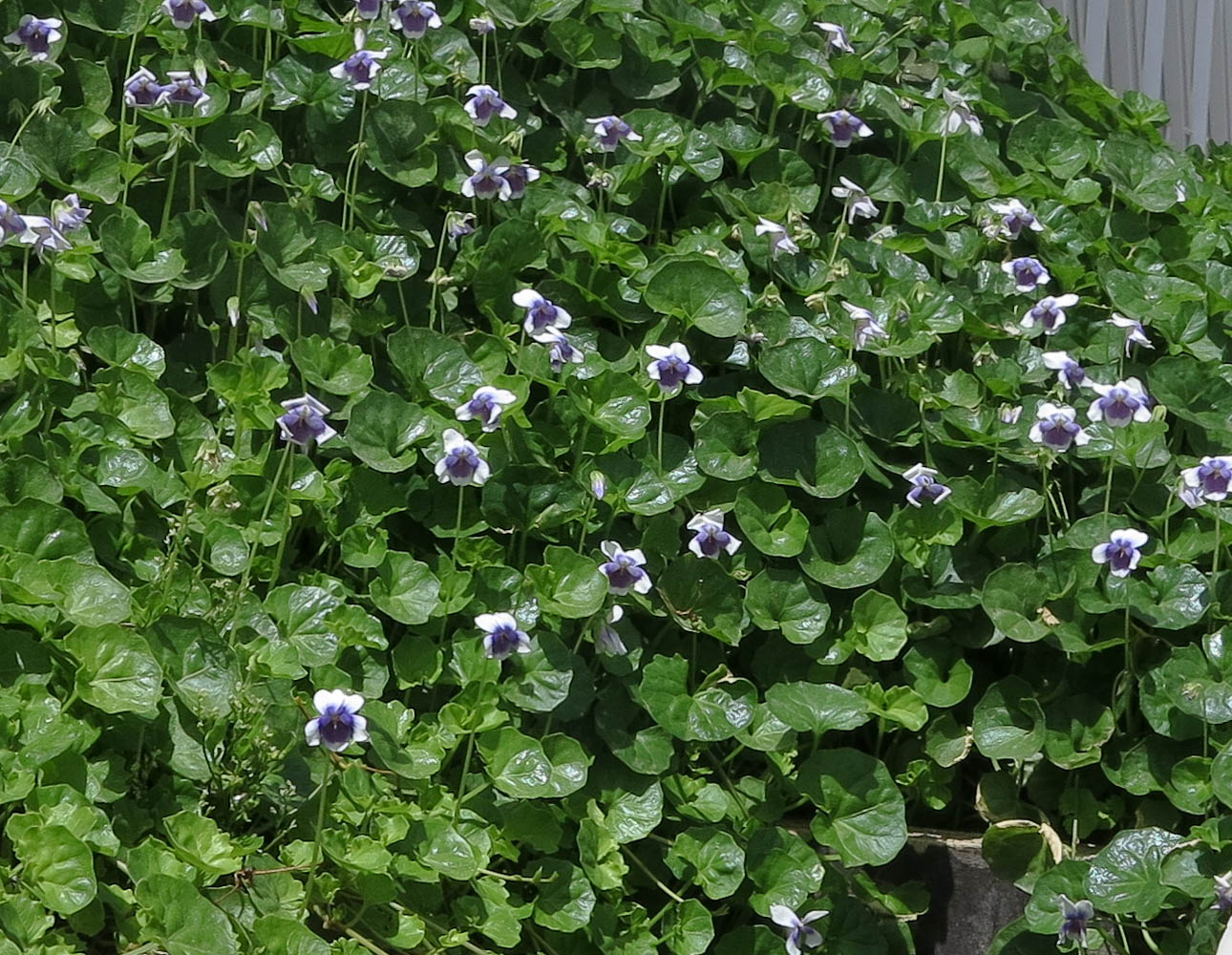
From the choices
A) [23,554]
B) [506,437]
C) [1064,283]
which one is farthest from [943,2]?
[23,554]

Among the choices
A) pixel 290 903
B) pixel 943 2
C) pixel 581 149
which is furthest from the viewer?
pixel 943 2

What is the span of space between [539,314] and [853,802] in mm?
902

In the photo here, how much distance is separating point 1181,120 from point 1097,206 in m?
1.45

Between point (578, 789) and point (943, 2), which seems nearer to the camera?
point (578, 789)

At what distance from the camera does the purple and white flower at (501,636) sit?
202 cm

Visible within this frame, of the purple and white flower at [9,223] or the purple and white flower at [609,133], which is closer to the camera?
the purple and white flower at [9,223]

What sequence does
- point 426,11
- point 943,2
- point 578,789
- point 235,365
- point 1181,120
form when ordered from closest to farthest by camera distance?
point 578,789 < point 235,365 < point 426,11 < point 943,2 < point 1181,120

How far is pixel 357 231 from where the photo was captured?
2.59 meters

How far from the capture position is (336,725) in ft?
5.99

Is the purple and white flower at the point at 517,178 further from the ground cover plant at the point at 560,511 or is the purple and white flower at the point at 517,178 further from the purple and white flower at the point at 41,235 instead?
the purple and white flower at the point at 41,235

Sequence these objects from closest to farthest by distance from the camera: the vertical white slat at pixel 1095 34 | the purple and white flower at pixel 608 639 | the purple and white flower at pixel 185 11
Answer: the purple and white flower at pixel 608 639, the purple and white flower at pixel 185 11, the vertical white slat at pixel 1095 34

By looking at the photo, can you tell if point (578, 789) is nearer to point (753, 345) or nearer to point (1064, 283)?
point (753, 345)

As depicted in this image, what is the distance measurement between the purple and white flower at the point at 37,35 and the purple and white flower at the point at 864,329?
1.43 metres

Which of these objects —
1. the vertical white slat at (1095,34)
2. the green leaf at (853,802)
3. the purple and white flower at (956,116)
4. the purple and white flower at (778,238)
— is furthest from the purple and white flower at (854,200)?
the vertical white slat at (1095,34)
